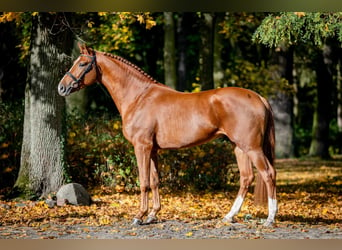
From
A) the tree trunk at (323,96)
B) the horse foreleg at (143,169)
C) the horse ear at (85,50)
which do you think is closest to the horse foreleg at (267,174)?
the horse foreleg at (143,169)

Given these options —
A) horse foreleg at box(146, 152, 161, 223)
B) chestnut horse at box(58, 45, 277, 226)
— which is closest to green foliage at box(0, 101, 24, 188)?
chestnut horse at box(58, 45, 277, 226)

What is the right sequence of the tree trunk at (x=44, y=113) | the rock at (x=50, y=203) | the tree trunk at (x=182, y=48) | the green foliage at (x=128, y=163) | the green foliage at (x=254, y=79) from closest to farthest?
1. the rock at (x=50, y=203)
2. the tree trunk at (x=44, y=113)
3. the green foliage at (x=128, y=163)
4. the green foliage at (x=254, y=79)
5. the tree trunk at (x=182, y=48)

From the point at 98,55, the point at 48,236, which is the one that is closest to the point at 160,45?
the point at 98,55

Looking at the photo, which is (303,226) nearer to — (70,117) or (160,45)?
(70,117)

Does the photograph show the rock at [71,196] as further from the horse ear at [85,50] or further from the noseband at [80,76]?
the horse ear at [85,50]

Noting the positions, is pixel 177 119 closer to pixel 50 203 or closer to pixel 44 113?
pixel 50 203

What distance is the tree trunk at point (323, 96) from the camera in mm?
19266

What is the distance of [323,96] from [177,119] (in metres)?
12.9

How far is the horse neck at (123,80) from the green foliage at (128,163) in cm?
315

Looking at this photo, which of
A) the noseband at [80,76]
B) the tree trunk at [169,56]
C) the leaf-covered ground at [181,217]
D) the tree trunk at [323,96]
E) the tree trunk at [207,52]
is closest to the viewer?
the leaf-covered ground at [181,217]

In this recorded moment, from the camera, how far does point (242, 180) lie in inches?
301

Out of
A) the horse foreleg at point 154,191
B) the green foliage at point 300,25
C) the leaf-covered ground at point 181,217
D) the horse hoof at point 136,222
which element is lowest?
the leaf-covered ground at point 181,217

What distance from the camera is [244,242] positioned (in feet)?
21.1

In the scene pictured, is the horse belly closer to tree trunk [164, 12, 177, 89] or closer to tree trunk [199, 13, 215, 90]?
tree trunk [199, 13, 215, 90]
